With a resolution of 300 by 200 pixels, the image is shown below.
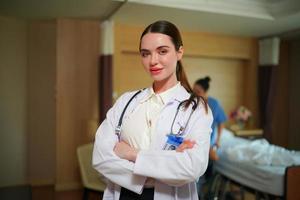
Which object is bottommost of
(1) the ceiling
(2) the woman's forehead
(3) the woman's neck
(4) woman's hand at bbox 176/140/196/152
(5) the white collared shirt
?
(4) woman's hand at bbox 176/140/196/152

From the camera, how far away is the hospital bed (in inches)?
84.4

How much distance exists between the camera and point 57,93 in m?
3.00

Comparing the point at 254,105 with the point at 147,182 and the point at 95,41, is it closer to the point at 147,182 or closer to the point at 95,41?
the point at 95,41

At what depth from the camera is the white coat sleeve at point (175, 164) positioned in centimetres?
85

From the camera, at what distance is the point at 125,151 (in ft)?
3.09

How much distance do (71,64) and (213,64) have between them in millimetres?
1868

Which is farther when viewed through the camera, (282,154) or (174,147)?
(282,154)

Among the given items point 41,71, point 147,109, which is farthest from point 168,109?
point 41,71

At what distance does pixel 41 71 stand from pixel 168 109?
262cm

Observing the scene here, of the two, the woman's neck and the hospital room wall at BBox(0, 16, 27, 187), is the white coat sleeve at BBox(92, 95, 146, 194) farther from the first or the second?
the hospital room wall at BBox(0, 16, 27, 187)

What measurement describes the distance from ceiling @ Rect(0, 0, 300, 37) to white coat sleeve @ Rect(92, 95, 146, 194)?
1717mm

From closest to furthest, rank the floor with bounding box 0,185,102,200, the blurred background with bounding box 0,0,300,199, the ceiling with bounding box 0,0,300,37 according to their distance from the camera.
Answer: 1. the floor with bounding box 0,185,102,200
2. the ceiling with bounding box 0,0,300,37
3. the blurred background with bounding box 0,0,300,199

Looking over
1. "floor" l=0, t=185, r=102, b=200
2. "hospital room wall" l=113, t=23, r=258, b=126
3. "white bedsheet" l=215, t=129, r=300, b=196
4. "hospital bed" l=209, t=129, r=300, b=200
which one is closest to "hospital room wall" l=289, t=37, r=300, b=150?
"hospital room wall" l=113, t=23, r=258, b=126

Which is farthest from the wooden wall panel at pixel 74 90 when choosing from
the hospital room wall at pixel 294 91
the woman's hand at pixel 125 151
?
the hospital room wall at pixel 294 91
